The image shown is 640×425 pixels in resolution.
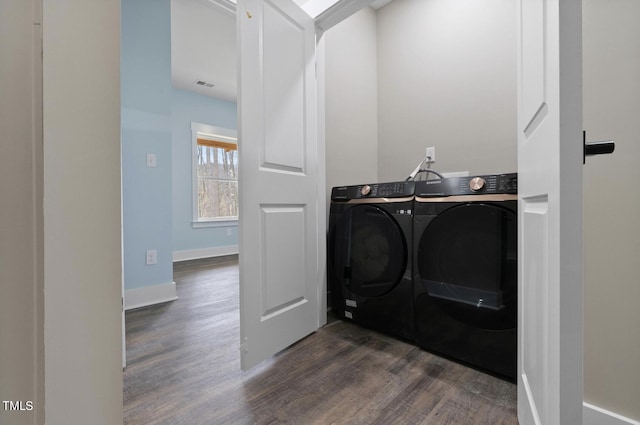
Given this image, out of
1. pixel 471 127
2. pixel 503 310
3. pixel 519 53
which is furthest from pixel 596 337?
pixel 471 127

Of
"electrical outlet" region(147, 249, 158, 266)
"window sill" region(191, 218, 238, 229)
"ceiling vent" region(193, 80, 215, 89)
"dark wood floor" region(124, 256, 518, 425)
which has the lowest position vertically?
"dark wood floor" region(124, 256, 518, 425)

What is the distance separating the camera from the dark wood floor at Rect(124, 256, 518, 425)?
97cm

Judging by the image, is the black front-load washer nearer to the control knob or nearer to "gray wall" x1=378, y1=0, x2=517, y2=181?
the control knob

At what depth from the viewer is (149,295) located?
2.16 meters

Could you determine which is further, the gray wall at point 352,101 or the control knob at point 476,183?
the gray wall at point 352,101

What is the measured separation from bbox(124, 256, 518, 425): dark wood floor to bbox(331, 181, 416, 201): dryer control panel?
82 cm

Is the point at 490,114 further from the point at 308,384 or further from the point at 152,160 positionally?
the point at 152,160

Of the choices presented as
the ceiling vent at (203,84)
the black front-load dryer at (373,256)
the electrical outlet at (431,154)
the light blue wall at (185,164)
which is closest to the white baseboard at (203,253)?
the light blue wall at (185,164)

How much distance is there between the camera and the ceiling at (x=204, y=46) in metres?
2.38

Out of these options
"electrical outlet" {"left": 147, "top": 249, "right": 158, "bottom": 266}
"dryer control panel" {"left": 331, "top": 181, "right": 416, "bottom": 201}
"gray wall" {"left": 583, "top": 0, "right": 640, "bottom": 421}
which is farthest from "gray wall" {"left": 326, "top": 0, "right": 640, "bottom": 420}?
"electrical outlet" {"left": 147, "top": 249, "right": 158, "bottom": 266}

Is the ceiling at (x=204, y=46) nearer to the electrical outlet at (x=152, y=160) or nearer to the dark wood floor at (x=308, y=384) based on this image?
the electrical outlet at (x=152, y=160)

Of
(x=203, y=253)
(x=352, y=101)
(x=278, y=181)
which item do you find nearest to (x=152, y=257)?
(x=278, y=181)

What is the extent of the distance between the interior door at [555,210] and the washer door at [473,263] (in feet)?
1.62

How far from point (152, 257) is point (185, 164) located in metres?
2.42
